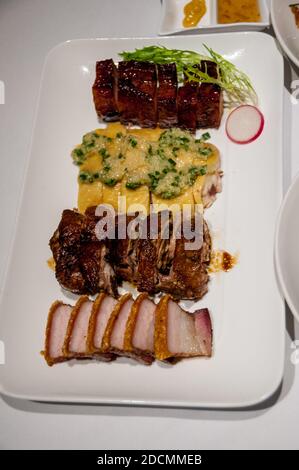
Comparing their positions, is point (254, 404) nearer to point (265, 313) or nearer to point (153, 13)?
point (265, 313)

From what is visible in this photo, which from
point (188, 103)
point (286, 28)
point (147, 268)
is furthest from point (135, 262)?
point (286, 28)

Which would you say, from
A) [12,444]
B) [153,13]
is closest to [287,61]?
[153,13]

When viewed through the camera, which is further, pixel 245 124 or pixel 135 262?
pixel 245 124

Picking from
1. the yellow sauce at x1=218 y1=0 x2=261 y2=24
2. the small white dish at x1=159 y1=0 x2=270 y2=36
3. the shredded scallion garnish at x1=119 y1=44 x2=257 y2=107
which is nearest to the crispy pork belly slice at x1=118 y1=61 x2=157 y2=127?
the shredded scallion garnish at x1=119 y1=44 x2=257 y2=107

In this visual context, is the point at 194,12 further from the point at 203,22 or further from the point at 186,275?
the point at 186,275

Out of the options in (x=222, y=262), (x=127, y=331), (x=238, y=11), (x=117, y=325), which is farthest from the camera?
(x=238, y=11)

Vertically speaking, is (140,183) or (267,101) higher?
(267,101)

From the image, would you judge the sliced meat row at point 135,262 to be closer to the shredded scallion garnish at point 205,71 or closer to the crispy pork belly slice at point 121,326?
the crispy pork belly slice at point 121,326
